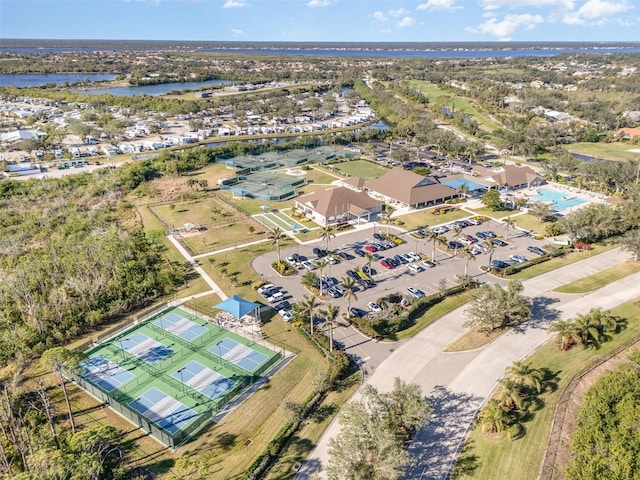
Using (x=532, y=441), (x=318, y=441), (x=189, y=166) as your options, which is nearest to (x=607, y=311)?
(x=532, y=441)

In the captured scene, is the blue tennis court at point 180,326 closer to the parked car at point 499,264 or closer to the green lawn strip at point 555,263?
the parked car at point 499,264

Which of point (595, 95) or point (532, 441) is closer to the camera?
point (532, 441)

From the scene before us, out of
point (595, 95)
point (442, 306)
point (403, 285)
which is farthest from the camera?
point (595, 95)

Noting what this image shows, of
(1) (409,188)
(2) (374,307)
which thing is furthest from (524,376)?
(1) (409,188)

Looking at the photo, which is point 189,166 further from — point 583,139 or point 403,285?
point 583,139

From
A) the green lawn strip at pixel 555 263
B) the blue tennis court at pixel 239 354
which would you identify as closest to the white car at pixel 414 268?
the green lawn strip at pixel 555 263

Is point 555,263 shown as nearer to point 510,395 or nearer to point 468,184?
point 510,395
